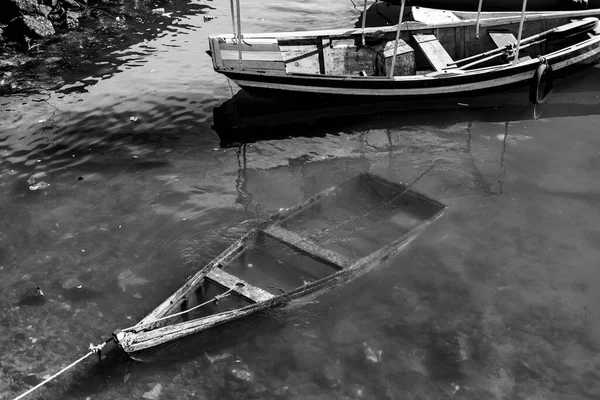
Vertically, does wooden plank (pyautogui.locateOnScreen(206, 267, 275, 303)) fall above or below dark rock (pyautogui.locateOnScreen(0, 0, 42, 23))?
below

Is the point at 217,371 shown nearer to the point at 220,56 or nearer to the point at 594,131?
the point at 220,56

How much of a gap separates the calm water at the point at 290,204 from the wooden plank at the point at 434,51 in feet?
5.17

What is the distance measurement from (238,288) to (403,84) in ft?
26.4

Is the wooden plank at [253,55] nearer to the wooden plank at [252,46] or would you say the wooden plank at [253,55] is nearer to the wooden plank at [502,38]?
the wooden plank at [252,46]

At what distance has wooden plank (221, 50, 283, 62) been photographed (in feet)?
48.7

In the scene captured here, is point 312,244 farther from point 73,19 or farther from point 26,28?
point 73,19

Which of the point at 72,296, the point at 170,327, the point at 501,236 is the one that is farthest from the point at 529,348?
the point at 72,296

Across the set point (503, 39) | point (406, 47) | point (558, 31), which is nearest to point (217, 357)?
point (406, 47)

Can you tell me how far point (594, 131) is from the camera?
14758 mm

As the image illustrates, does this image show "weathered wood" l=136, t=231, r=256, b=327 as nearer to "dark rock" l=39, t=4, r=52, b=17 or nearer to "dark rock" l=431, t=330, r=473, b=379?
"dark rock" l=431, t=330, r=473, b=379

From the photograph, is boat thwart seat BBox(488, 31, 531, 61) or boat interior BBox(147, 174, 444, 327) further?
Result: boat thwart seat BBox(488, 31, 531, 61)

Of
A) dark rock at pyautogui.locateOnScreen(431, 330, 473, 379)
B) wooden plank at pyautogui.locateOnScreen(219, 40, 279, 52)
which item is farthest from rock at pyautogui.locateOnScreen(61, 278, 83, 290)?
wooden plank at pyautogui.locateOnScreen(219, 40, 279, 52)

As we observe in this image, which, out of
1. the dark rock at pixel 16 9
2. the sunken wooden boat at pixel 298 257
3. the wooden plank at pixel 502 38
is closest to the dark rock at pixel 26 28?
the dark rock at pixel 16 9

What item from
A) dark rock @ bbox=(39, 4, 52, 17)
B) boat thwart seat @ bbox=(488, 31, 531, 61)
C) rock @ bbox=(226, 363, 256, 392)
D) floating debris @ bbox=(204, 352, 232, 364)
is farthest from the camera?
dark rock @ bbox=(39, 4, 52, 17)
